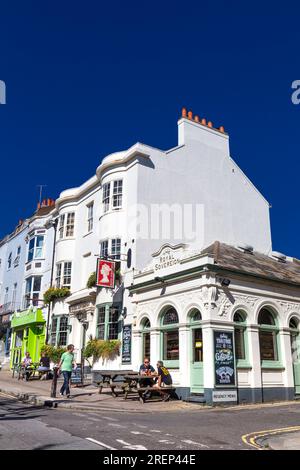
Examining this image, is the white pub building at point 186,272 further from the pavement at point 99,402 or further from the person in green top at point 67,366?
the person in green top at point 67,366

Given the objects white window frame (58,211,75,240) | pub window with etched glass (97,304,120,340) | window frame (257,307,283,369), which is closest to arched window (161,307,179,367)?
window frame (257,307,283,369)

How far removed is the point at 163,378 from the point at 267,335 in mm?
4433

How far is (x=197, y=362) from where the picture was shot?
1595 centimetres

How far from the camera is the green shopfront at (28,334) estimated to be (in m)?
28.2

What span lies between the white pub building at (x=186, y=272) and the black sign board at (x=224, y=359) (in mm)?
34

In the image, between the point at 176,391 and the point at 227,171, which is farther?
the point at 227,171

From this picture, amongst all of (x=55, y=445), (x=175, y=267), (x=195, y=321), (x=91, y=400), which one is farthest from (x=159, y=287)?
(x=55, y=445)

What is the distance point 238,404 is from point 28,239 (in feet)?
71.4

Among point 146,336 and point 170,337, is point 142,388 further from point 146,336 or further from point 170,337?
point 146,336

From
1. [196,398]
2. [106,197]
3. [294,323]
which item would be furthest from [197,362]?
[106,197]

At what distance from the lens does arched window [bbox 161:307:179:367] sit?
17.0m

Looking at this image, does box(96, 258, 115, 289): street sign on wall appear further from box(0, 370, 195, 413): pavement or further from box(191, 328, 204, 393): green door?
box(191, 328, 204, 393): green door
